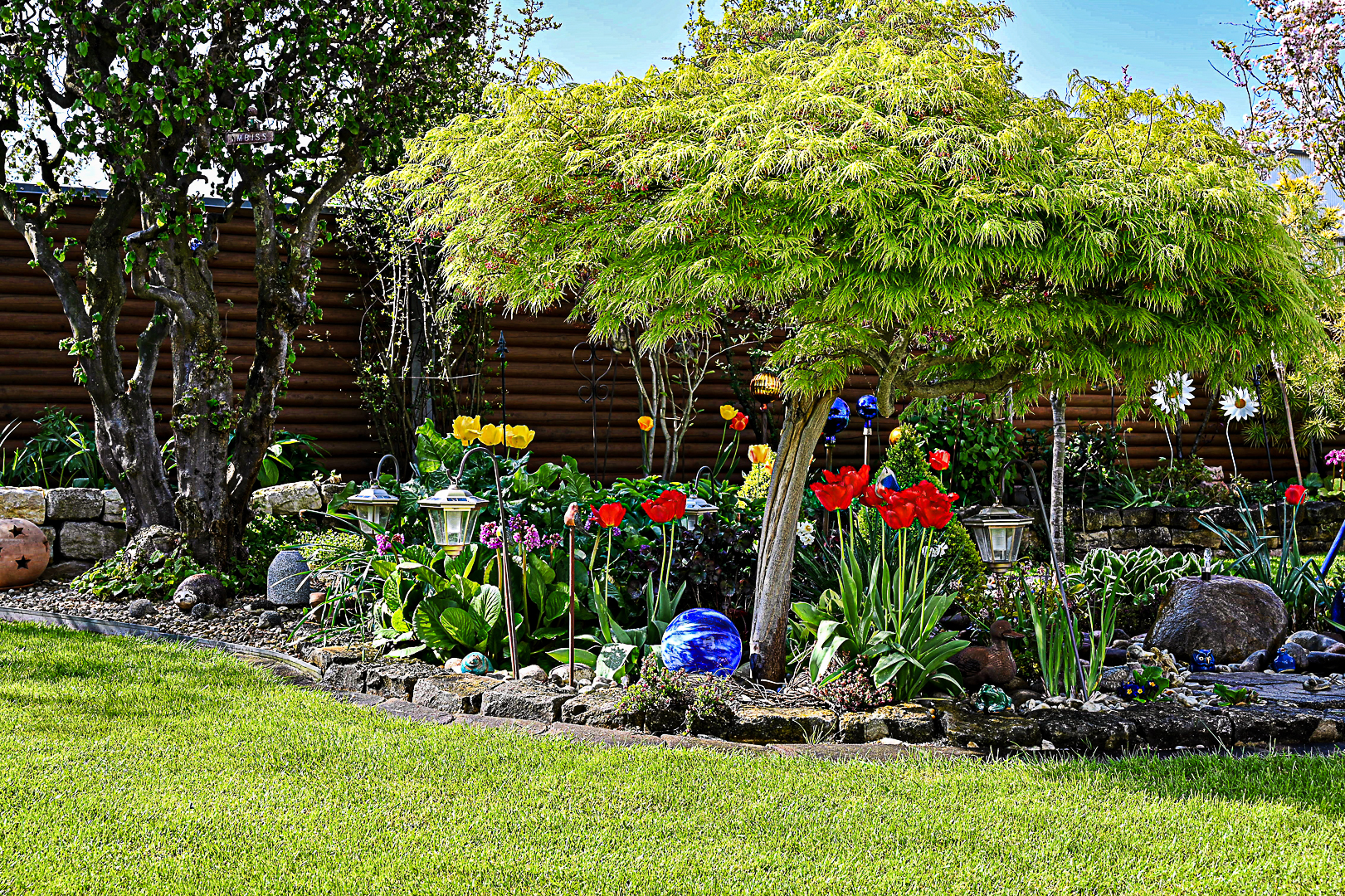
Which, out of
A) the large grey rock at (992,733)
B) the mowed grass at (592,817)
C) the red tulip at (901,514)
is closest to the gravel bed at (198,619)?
the mowed grass at (592,817)

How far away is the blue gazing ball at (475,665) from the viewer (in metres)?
4.31

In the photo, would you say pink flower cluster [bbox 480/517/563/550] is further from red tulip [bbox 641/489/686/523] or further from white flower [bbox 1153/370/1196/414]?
white flower [bbox 1153/370/1196/414]

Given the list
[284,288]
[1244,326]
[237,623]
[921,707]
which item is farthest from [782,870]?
[284,288]

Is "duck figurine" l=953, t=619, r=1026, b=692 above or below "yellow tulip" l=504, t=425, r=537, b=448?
below

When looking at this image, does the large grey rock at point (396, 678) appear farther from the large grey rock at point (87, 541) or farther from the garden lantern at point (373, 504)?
the large grey rock at point (87, 541)

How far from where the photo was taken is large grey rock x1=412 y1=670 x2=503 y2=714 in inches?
152

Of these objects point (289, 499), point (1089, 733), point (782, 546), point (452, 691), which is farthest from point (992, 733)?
point (289, 499)

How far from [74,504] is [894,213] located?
19.7ft

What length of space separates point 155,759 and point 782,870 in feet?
6.73

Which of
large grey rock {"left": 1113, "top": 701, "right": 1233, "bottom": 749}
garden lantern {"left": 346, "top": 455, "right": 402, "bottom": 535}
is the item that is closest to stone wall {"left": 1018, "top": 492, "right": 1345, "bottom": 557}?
large grey rock {"left": 1113, "top": 701, "right": 1233, "bottom": 749}

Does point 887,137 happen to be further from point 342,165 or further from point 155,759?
point 342,165

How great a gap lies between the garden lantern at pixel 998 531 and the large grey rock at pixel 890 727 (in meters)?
0.68

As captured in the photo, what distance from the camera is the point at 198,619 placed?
18.6 feet

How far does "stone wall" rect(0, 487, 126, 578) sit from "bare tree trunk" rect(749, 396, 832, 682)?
15.6ft
